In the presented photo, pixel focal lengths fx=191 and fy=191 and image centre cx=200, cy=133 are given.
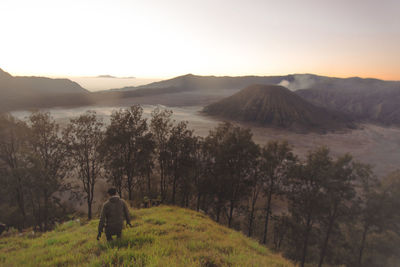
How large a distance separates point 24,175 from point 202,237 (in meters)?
20.7

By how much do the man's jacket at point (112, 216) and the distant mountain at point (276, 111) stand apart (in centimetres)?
12964

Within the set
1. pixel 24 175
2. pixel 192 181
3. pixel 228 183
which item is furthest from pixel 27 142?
pixel 228 183

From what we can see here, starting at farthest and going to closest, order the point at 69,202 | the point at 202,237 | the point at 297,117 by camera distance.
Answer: the point at 297,117 < the point at 69,202 < the point at 202,237

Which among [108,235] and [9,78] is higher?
[9,78]

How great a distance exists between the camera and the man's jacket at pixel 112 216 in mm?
7109

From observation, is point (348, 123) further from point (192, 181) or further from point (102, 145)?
point (102, 145)

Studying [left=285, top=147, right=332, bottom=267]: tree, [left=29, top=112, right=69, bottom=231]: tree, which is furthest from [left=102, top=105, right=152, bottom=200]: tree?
[left=285, top=147, right=332, bottom=267]: tree

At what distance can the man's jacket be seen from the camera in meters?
7.11

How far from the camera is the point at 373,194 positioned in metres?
23.7

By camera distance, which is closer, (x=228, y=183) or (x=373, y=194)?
(x=373, y=194)

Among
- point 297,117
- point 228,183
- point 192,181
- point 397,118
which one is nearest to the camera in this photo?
point 228,183

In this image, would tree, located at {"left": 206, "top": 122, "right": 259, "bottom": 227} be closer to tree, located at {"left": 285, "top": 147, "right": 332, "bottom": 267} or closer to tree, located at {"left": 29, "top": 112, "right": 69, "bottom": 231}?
tree, located at {"left": 285, "top": 147, "right": 332, "bottom": 267}

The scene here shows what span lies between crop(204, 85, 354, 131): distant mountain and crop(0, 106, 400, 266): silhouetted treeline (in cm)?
10476

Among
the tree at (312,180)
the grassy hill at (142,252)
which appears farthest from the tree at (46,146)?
the tree at (312,180)
